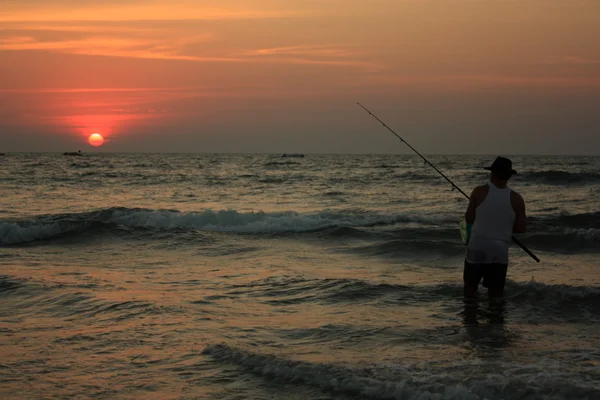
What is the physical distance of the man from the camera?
5977 mm

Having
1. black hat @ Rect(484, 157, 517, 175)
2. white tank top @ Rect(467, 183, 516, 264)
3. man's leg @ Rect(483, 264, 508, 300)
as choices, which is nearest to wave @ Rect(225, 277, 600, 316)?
man's leg @ Rect(483, 264, 508, 300)

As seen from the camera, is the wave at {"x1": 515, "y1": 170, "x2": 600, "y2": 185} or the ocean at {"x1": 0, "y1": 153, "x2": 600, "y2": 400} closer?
the ocean at {"x1": 0, "y1": 153, "x2": 600, "y2": 400}

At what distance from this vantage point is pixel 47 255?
11648 millimetres

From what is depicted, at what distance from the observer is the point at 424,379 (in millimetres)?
4750

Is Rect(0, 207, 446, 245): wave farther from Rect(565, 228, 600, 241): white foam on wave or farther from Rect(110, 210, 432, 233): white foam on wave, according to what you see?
Rect(565, 228, 600, 241): white foam on wave

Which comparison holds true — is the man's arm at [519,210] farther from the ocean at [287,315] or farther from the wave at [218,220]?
the wave at [218,220]

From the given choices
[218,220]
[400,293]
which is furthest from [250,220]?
[400,293]

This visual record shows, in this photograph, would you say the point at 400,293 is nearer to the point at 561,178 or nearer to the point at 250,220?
the point at 250,220

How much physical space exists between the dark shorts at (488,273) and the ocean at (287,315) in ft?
1.40

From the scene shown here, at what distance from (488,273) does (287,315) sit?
6.85 ft

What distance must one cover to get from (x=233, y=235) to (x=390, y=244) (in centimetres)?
396

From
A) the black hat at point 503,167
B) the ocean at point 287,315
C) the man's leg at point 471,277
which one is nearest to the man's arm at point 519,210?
the black hat at point 503,167

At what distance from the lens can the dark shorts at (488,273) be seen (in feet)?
20.9

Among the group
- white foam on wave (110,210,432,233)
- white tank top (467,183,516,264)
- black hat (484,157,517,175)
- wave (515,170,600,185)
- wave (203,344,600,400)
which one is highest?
black hat (484,157,517,175)
